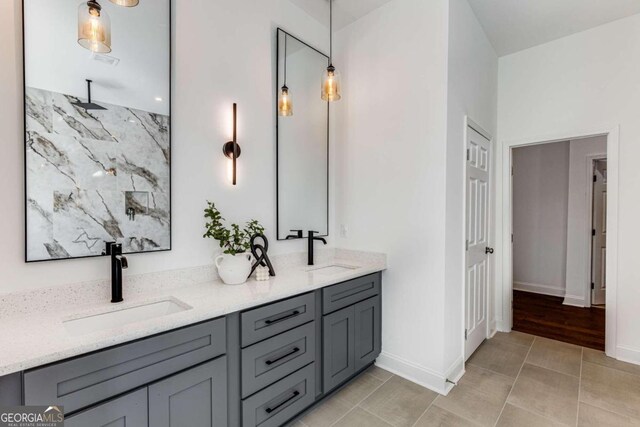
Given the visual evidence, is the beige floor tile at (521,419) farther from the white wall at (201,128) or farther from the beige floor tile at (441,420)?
the white wall at (201,128)

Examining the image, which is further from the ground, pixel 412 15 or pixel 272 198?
pixel 412 15

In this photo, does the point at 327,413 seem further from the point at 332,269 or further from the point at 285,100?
the point at 285,100

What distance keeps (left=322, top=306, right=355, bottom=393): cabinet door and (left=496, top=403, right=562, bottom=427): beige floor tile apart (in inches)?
39.5

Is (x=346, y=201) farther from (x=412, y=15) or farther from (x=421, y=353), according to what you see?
(x=412, y=15)

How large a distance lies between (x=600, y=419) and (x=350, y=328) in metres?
1.69

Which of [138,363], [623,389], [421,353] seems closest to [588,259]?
[623,389]

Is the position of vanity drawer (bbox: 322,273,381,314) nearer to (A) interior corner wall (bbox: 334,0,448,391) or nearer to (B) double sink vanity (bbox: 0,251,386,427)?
(B) double sink vanity (bbox: 0,251,386,427)

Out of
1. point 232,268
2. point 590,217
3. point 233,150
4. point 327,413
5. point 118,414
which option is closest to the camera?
point 118,414

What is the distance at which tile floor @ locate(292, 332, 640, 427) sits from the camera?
6.28ft

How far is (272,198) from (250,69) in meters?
0.98

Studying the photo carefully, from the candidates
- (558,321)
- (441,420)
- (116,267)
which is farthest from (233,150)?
(558,321)

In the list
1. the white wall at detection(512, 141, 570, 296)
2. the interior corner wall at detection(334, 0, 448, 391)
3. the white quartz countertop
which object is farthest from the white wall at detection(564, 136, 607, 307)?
the white quartz countertop

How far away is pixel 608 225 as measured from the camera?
9.09 ft

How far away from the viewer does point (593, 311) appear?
3.96 m
